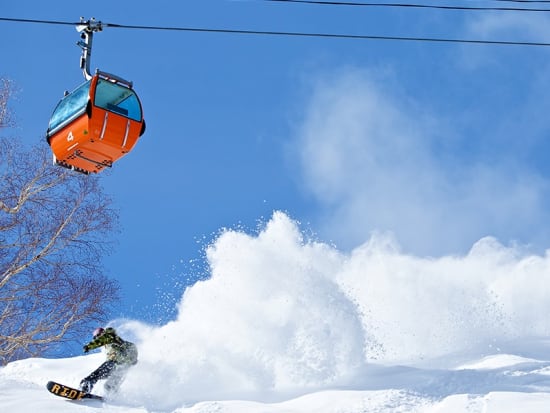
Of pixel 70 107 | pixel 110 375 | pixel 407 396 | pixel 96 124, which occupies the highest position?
pixel 70 107

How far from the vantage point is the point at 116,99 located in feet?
31.1

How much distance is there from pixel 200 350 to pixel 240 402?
246 centimetres

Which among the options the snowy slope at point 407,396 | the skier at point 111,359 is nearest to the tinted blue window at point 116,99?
the skier at point 111,359

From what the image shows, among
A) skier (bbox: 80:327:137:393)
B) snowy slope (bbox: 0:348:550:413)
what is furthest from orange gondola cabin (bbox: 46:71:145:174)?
snowy slope (bbox: 0:348:550:413)

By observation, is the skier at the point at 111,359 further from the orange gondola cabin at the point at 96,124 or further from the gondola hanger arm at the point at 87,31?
the gondola hanger arm at the point at 87,31

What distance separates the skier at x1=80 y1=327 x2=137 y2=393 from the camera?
10495mm

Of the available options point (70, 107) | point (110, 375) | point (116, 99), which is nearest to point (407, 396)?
point (110, 375)

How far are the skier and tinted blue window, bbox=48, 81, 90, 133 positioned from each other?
11.0 feet

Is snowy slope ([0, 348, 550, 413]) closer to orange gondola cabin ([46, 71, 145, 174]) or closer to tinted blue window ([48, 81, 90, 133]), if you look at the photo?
orange gondola cabin ([46, 71, 145, 174])

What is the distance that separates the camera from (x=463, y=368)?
1090cm

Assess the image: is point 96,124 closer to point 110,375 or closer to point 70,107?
point 70,107

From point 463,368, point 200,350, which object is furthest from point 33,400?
point 463,368

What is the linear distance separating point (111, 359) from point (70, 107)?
3.96 metres

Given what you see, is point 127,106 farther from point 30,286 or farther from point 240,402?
point 30,286
